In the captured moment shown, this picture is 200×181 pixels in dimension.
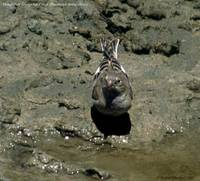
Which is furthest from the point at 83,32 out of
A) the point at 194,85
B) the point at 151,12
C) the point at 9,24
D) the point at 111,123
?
the point at 111,123

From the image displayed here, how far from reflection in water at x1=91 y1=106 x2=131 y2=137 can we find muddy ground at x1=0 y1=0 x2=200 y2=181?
12 millimetres

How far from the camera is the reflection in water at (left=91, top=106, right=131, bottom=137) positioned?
8828 millimetres

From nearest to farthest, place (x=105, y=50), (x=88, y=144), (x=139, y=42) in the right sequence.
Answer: (x=88, y=144), (x=105, y=50), (x=139, y=42)

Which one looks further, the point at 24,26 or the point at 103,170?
the point at 24,26

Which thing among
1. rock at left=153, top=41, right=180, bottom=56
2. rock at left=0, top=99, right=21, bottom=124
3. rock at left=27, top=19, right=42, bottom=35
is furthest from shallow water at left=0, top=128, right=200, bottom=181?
rock at left=27, top=19, right=42, bottom=35

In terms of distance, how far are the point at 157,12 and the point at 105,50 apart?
1639 mm

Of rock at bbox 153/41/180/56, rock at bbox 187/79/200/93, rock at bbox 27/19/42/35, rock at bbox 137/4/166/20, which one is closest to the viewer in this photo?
rock at bbox 187/79/200/93

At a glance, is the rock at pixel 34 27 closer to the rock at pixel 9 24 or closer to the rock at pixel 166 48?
the rock at pixel 9 24

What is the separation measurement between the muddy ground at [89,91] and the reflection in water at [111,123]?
Answer: 0.04ft

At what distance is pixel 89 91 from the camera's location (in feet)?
30.8

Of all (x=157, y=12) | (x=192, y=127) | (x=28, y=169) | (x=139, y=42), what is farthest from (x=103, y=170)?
(x=157, y=12)

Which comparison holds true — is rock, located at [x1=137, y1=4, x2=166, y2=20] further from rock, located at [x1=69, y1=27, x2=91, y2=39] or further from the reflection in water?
the reflection in water

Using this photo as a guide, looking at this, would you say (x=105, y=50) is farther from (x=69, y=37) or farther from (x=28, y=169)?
(x=28, y=169)

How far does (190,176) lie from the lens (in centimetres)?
795
